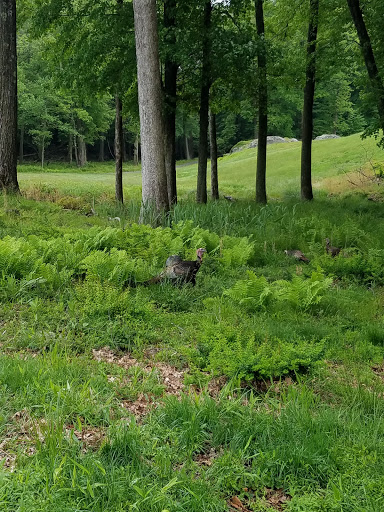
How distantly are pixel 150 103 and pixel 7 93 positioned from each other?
4.84 metres

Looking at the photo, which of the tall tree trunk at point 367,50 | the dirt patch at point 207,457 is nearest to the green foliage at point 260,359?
the dirt patch at point 207,457

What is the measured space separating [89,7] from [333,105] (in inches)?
2160

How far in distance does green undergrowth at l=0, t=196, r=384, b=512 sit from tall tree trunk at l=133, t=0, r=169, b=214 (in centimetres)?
295

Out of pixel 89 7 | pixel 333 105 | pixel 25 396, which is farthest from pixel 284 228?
pixel 333 105

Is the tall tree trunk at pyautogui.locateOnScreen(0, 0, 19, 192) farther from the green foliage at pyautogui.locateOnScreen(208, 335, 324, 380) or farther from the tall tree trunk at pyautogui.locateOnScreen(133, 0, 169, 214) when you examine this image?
the green foliage at pyautogui.locateOnScreen(208, 335, 324, 380)

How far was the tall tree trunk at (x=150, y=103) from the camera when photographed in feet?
29.9

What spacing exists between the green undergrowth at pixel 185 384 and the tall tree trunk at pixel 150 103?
2.95 m

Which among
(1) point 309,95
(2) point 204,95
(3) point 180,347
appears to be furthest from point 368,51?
(3) point 180,347

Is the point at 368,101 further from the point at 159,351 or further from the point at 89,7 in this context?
the point at 159,351

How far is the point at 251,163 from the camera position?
38.2 metres

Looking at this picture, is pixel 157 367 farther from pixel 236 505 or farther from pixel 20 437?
pixel 236 505

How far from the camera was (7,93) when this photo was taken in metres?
11.7

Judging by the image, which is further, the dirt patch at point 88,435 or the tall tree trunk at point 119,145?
the tall tree trunk at point 119,145

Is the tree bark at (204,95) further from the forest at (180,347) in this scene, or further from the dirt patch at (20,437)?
the dirt patch at (20,437)
